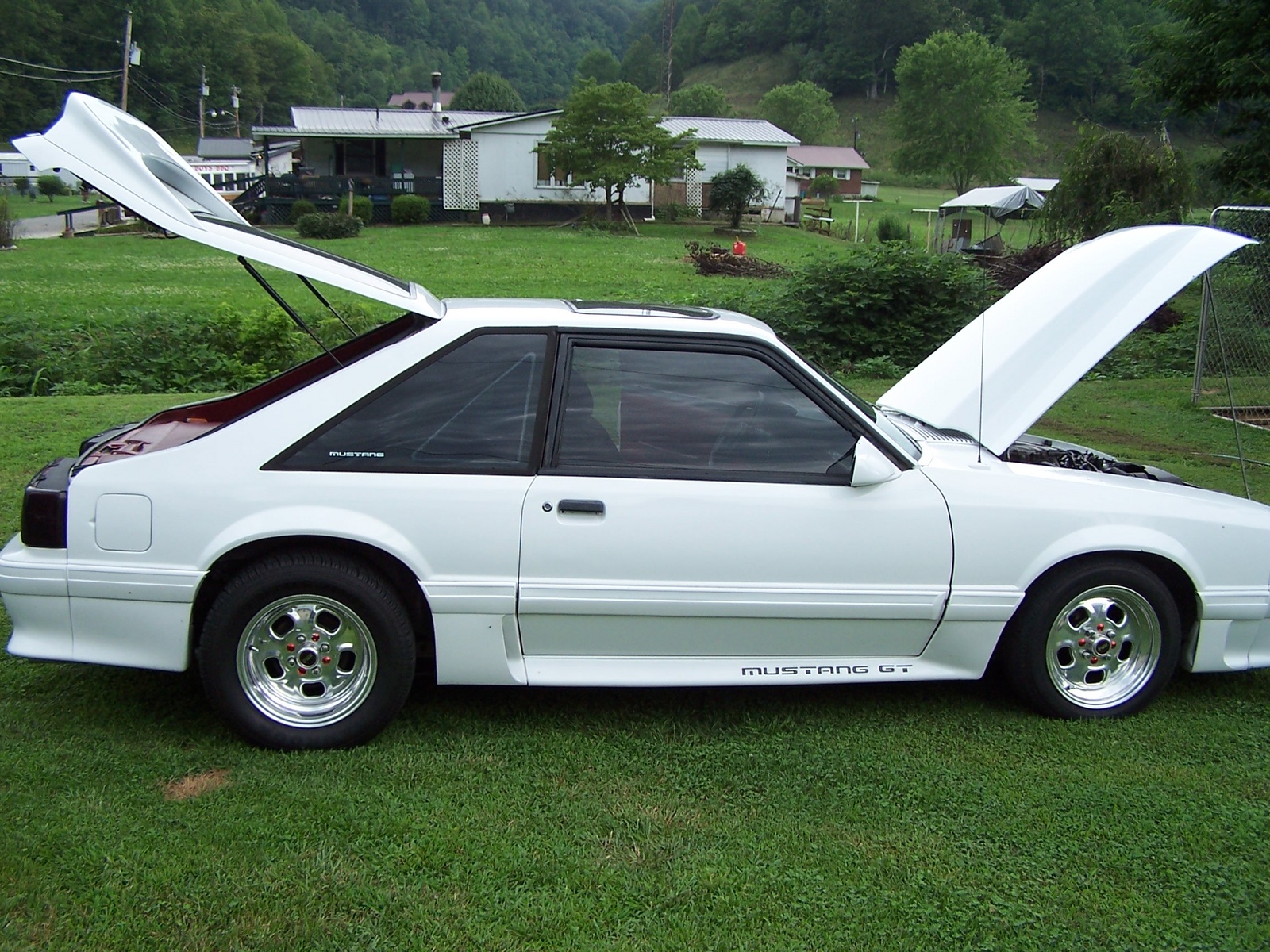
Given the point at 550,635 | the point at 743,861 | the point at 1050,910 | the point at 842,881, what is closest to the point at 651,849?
the point at 743,861

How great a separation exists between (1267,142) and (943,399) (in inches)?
540

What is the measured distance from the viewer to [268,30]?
107812 millimetres

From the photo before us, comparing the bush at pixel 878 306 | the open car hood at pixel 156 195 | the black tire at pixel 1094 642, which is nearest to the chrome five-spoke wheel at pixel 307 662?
the open car hood at pixel 156 195

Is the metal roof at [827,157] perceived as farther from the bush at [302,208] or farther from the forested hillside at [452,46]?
the bush at [302,208]

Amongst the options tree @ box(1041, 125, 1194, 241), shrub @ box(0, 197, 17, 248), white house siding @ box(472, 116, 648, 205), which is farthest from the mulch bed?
shrub @ box(0, 197, 17, 248)

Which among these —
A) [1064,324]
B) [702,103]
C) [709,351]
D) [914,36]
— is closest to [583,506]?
[709,351]

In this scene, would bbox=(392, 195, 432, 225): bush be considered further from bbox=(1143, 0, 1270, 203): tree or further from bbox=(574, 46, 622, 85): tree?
bbox=(574, 46, 622, 85): tree

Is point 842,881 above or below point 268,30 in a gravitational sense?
below

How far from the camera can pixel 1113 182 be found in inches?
896

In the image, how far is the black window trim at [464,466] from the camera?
3746 mm

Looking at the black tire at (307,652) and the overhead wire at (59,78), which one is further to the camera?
the overhead wire at (59,78)

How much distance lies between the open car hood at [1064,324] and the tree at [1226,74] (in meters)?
10.7

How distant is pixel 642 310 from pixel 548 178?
133 ft

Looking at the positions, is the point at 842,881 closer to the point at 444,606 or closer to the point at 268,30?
the point at 444,606
